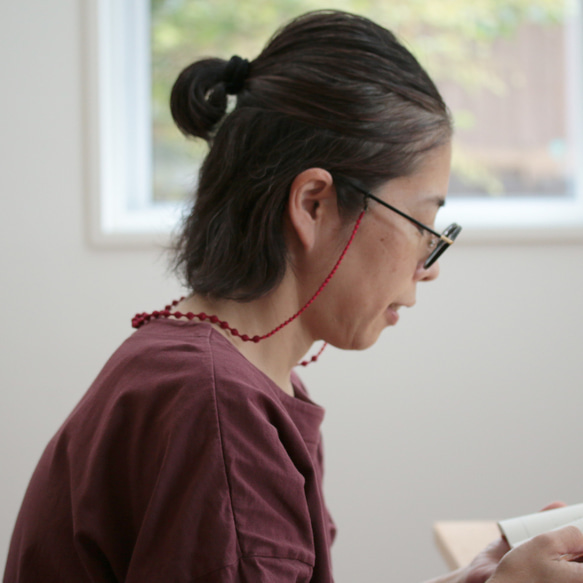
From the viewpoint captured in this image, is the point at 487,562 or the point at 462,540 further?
the point at 462,540

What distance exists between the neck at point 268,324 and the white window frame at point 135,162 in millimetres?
1060

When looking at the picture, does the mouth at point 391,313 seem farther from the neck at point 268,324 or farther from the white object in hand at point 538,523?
the white object in hand at point 538,523

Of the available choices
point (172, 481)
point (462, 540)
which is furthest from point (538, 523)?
A: point (172, 481)

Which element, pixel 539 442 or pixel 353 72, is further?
pixel 539 442

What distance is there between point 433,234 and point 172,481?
1.75ft

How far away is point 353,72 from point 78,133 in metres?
1.35

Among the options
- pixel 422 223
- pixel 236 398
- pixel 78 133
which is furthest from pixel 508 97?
pixel 236 398

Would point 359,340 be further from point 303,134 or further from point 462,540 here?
point 462,540

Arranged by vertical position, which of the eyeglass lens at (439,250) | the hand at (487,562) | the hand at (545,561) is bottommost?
the hand at (487,562)

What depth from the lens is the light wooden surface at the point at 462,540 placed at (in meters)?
1.17

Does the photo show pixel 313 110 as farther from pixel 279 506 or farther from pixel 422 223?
pixel 279 506

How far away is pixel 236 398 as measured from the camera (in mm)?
763

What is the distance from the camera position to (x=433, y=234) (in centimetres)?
104

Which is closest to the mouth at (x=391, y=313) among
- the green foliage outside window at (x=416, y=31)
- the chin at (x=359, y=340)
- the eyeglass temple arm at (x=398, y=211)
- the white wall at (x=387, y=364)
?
the chin at (x=359, y=340)
